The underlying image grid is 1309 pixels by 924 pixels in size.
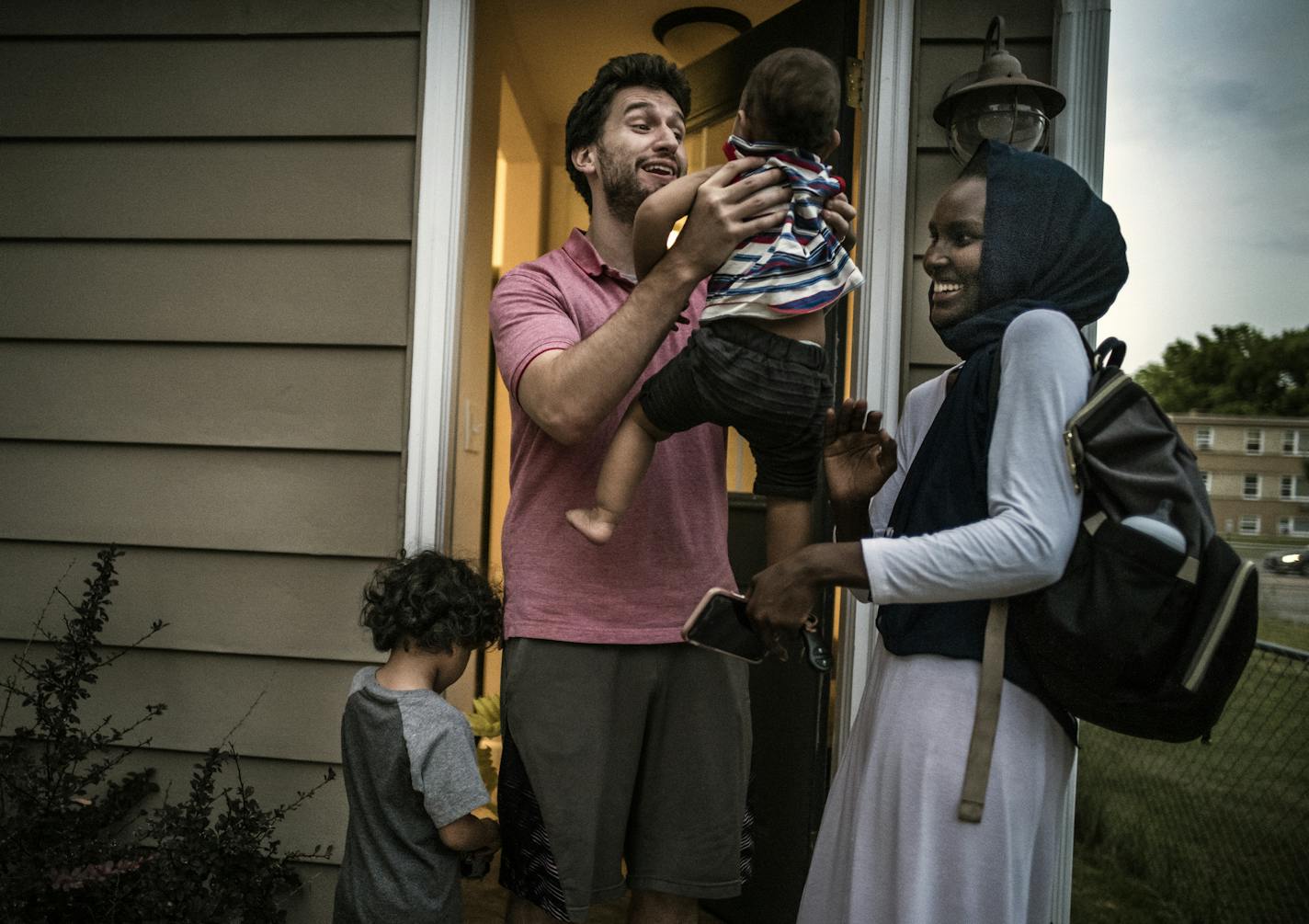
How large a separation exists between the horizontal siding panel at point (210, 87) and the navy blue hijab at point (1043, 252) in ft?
4.82

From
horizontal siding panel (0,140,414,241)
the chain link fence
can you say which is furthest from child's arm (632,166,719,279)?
the chain link fence

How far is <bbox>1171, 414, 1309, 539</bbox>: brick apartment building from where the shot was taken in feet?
6.38

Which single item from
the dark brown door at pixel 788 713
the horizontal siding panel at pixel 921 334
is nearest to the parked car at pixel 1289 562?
the horizontal siding panel at pixel 921 334

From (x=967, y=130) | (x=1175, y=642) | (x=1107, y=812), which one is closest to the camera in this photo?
(x=1175, y=642)

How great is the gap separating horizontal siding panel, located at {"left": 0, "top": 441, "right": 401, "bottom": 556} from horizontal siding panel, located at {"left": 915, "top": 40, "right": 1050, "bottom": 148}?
140 cm

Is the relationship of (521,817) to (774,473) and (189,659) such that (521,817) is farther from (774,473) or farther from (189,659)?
(189,659)

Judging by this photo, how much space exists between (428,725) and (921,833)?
0.86 meters

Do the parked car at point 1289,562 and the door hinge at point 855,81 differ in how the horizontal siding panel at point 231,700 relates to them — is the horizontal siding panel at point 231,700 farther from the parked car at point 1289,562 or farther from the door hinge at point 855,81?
the parked car at point 1289,562

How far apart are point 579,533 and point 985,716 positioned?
70cm

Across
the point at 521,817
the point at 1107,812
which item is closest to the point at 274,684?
the point at 521,817

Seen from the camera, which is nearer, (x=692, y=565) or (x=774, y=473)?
(x=774, y=473)

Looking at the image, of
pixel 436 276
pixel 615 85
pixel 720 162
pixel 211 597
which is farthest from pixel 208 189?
pixel 720 162

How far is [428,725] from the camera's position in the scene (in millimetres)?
1569

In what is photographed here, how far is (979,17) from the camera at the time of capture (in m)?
1.98
